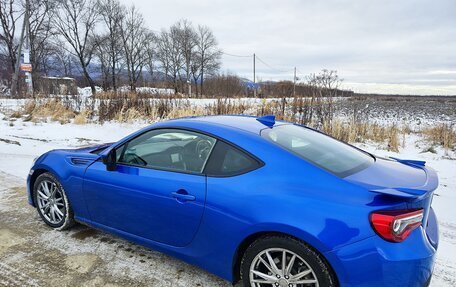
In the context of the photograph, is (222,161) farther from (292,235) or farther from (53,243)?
(53,243)

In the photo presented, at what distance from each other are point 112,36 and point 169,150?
52813 mm

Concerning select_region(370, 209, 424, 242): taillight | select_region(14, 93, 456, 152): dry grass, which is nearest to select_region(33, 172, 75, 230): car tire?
select_region(370, 209, 424, 242): taillight

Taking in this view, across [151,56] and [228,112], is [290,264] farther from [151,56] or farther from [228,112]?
[151,56]

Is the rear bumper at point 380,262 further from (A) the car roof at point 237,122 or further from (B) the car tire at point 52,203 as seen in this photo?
(B) the car tire at point 52,203

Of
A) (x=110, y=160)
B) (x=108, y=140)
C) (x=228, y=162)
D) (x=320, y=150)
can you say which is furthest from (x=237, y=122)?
(x=108, y=140)

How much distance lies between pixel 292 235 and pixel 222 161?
0.78 metres

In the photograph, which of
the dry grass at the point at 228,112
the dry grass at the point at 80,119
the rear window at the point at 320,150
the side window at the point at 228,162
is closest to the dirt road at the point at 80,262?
the side window at the point at 228,162

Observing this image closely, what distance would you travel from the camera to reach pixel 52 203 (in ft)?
12.8

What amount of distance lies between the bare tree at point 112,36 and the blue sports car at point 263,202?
160 ft

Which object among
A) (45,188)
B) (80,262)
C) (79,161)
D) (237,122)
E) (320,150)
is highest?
(237,122)

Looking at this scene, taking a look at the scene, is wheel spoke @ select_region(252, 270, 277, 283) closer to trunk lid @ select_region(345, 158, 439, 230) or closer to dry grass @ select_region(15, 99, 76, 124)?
trunk lid @ select_region(345, 158, 439, 230)

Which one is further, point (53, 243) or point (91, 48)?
point (91, 48)

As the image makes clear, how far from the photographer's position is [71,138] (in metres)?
9.50

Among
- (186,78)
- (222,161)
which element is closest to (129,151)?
(222,161)
